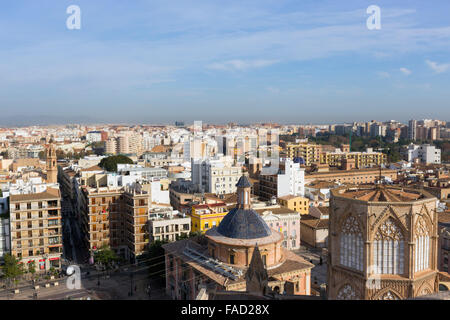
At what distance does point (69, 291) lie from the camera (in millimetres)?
19812

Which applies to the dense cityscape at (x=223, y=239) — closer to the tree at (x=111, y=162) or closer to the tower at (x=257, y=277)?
the tower at (x=257, y=277)

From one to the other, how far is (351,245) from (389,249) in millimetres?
725

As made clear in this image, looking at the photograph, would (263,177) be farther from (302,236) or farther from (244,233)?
(244,233)

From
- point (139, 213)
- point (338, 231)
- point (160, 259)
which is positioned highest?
point (338, 231)

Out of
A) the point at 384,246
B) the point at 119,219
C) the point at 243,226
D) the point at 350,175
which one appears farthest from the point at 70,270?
the point at 350,175

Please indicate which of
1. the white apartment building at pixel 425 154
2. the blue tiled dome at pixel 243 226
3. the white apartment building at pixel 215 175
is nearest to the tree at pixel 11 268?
the blue tiled dome at pixel 243 226

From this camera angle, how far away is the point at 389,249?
8203 mm

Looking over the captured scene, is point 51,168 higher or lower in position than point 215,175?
higher

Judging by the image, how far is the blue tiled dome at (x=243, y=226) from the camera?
16375 millimetres

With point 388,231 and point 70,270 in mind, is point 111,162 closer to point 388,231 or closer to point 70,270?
point 70,270

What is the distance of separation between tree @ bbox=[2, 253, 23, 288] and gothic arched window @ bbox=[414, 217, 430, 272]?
1863cm
